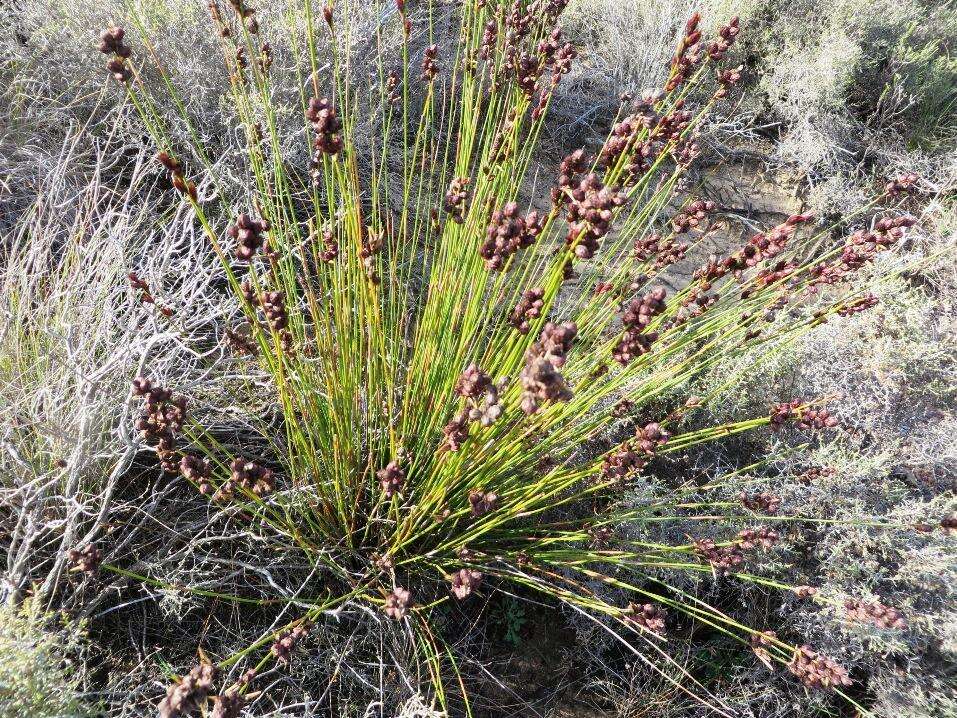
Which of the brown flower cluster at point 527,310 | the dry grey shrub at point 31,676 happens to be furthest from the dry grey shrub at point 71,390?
the brown flower cluster at point 527,310

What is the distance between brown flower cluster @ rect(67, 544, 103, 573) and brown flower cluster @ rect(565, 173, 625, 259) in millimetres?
1393

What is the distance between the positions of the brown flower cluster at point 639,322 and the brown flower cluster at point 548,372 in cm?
36

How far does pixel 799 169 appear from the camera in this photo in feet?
13.1

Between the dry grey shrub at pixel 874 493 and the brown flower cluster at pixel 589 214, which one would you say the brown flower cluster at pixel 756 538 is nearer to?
the dry grey shrub at pixel 874 493

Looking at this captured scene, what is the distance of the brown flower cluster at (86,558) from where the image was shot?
5.11 ft

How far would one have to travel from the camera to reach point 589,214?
1081mm

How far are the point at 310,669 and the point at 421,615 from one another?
0.36m

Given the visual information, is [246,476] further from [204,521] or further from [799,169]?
[799,169]

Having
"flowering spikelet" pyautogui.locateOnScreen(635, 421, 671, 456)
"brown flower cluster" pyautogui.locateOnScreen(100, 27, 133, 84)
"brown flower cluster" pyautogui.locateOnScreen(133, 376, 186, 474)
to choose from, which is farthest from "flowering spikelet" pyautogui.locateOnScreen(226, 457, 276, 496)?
"flowering spikelet" pyautogui.locateOnScreen(635, 421, 671, 456)

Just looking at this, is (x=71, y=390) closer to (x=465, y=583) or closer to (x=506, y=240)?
(x=465, y=583)

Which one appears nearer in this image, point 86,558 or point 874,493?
point 86,558

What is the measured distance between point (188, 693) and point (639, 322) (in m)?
1.10

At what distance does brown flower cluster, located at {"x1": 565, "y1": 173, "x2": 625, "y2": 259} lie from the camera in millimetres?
1072

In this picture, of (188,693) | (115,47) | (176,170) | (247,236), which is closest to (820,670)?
(188,693)
